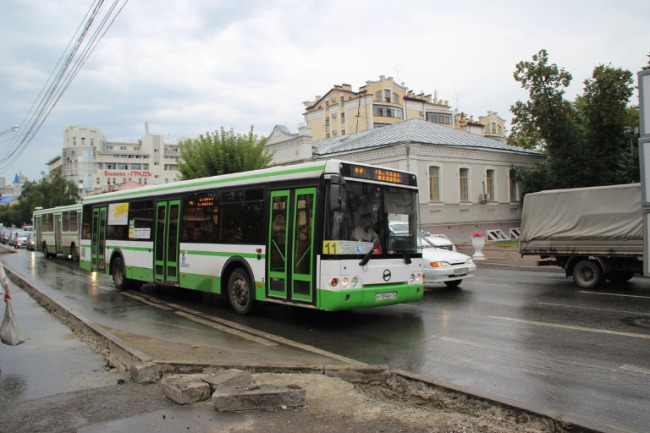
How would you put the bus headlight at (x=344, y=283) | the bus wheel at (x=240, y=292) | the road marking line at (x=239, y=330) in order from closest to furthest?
1. the road marking line at (x=239, y=330)
2. the bus headlight at (x=344, y=283)
3. the bus wheel at (x=240, y=292)

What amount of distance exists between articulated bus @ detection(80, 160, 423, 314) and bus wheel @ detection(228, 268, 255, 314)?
0.02 meters

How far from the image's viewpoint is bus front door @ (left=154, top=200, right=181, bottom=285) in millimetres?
12562

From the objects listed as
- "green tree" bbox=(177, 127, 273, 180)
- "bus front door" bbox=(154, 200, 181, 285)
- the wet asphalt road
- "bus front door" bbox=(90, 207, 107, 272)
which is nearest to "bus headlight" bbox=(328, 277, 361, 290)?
the wet asphalt road

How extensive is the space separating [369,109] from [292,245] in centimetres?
6778

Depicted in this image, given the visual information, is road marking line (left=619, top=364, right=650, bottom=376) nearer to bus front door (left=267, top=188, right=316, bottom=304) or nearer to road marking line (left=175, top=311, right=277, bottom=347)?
bus front door (left=267, top=188, right=316, bottom=304)

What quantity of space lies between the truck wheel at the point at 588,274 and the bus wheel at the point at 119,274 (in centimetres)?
1266

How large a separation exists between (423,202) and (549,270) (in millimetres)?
14045

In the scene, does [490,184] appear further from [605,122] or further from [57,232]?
[57,232]

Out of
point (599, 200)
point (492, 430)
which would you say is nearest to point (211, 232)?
point (492, 430)

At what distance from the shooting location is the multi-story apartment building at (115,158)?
121250mm

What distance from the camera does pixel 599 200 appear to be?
13.6m

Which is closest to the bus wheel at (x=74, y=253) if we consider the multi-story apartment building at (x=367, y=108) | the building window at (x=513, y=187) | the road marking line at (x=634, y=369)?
the road marking line at (x=634, y=369)

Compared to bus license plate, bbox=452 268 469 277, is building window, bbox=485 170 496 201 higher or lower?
higher

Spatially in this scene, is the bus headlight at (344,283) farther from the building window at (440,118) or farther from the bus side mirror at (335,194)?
the building window at (440,118)
